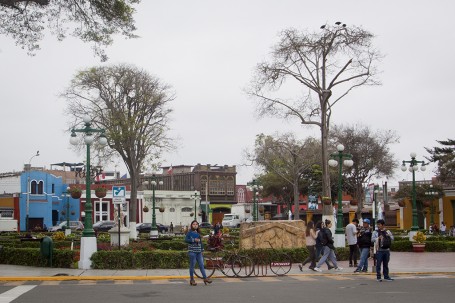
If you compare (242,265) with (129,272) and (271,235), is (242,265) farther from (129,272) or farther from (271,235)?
(271,235)

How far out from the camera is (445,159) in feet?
191

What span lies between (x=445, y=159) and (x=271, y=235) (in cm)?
3586

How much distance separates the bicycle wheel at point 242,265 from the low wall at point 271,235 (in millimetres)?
5164

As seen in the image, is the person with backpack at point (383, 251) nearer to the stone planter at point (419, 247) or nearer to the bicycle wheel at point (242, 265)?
the bicycle wheel at point (242, 265)

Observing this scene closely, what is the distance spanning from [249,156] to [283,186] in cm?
2079

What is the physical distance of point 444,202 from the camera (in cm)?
6475

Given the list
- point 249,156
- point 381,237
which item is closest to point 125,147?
point 249,156

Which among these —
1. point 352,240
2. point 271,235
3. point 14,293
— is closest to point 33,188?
point 271,235

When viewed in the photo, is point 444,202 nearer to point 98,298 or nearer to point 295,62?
point 295,62

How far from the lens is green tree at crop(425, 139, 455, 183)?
5672cm

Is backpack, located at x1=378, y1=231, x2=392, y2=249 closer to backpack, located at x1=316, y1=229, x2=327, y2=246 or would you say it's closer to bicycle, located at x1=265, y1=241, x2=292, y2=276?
backpack, located at x1=316, y1=229, x2=327, y2=246

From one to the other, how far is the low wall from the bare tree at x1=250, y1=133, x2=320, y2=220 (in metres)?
34.9

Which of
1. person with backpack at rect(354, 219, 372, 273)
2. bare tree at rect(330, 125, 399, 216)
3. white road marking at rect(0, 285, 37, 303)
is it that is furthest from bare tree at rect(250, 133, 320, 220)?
white road marking at rect(0, 285, 37, 303)

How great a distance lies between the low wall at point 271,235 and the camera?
26.3 m
